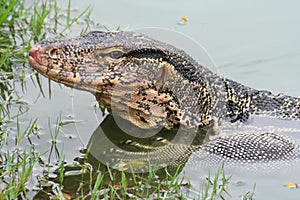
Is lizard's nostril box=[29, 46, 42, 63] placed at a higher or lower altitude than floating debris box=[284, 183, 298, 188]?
higher

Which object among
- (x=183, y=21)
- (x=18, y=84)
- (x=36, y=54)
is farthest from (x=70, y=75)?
(x=183, y=21)

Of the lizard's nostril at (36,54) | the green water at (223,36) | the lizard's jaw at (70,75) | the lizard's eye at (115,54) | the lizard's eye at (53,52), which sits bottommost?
the lizard's jaw at (70,75)

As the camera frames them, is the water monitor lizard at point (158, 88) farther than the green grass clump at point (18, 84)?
Yes

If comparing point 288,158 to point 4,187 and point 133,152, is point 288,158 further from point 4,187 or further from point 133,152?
point 4,187

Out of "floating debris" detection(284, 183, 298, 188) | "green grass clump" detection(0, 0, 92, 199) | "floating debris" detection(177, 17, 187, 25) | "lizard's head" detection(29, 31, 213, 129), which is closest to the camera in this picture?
"green grass clump" detection(0, 0, 92, 199)

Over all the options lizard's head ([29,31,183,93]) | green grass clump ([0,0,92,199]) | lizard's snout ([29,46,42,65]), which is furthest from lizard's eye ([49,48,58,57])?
green grass clump ([0,0,92,199])

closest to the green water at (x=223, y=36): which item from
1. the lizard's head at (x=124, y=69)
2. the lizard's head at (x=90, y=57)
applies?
the lizard's head at (x=124, y=69)

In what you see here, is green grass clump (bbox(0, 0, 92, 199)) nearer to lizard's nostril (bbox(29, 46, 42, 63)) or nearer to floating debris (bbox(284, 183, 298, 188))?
lizard's nostril (bbox(29, 46, 42, 63))

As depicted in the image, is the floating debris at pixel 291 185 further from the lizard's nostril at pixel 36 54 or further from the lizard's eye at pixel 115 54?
the lizard's nostril at pixel 36 54
